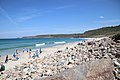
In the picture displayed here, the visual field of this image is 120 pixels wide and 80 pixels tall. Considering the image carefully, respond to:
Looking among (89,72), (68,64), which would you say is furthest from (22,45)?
(89,72)

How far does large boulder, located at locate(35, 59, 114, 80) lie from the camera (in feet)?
13.0

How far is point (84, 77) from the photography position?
13.4 feet

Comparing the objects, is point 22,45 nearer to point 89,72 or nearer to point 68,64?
point 68,64

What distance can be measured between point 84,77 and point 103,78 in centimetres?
59

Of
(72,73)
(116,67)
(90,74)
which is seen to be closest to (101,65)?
(90,74)

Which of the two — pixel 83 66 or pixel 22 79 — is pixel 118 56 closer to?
pixel 83 66

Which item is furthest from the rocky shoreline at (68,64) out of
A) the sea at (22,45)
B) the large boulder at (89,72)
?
the sea at (22,45)

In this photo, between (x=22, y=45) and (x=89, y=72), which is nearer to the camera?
(x=89, y=72)

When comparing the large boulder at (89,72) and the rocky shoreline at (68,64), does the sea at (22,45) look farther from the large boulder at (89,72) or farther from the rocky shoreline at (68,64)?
Result: the large boulder at (89,72)

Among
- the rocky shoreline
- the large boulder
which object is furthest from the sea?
the large boulder

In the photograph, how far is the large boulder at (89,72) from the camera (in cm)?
397

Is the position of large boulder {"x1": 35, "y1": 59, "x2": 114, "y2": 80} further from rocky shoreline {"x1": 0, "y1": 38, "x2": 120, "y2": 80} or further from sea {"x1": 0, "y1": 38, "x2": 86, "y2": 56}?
sea {"x1": 0, "y1": 38, "x2": 86, "y2": 56}

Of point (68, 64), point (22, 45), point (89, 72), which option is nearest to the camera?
point (89, 72)

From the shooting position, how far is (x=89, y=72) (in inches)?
166
